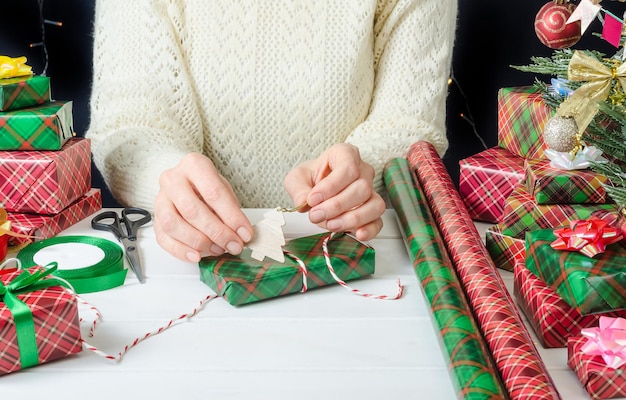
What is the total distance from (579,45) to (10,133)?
1.36 meters

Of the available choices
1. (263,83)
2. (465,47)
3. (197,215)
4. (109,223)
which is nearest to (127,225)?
(109,223)

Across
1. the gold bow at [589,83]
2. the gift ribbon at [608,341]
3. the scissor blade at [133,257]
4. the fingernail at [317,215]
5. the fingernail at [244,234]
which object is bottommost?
the scissor blade at [133,257]

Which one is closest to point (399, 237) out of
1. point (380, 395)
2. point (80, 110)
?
point (380, 395)

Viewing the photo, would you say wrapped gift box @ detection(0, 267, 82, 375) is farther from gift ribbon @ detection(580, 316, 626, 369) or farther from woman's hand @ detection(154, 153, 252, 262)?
gift ribbon @ detection(580, 316, 626, 369)

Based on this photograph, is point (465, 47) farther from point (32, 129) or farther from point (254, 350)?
point (254, 350)

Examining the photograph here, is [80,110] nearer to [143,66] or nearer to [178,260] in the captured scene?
[143,66]

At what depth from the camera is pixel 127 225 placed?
1.00 metres

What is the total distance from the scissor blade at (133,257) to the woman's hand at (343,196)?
9.0 inches

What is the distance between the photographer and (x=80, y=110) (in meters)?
1.85

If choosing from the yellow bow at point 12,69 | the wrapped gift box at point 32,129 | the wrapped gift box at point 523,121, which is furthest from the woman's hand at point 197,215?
the wrapped gift box at point 523,121

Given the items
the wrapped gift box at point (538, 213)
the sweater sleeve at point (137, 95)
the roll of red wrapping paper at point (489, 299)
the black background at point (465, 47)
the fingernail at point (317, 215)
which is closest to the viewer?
the roll of red wrapping paper at point (489, 299)

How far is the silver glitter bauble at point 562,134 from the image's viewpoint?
33.2 inches

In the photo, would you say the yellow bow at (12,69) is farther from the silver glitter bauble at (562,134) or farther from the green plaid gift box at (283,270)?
the silver glitter bauble at (562,134)

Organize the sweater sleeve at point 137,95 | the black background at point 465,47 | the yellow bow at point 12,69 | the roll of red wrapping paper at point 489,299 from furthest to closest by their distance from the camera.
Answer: the black background at point 465,47, the sweater sleeve at point 137,95, the yellow bow at point 12,69, the roll of red wrapping paper at point 489,299
